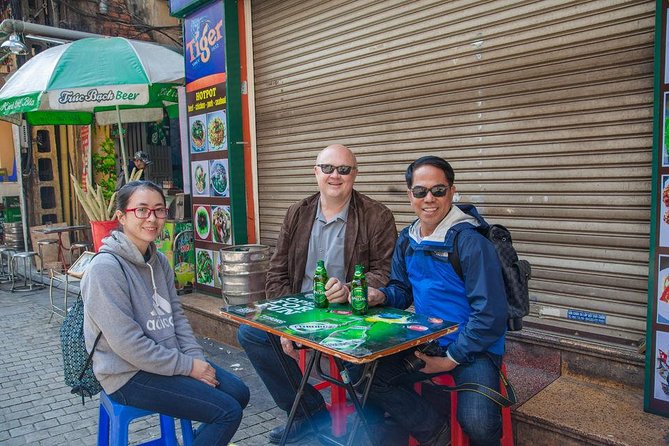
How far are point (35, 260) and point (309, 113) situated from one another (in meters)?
7.27

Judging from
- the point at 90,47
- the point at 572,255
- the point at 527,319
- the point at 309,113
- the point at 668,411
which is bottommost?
the point at 668,411

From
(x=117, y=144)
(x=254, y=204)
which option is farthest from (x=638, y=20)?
(x=117, y=144)

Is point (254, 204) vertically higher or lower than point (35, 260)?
higher

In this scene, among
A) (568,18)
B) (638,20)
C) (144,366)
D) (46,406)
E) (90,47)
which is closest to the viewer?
(144,366)

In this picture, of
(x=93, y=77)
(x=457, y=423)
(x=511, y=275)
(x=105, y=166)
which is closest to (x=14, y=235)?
(x=105, y=166)

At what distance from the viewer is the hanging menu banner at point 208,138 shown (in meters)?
5.97

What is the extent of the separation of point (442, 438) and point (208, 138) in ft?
14.7

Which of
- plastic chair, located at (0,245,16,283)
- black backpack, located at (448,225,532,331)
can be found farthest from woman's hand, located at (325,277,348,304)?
plastic chair, located at (0,245,16,283)

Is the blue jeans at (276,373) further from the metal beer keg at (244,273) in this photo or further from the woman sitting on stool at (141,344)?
the metal beer keg at (244,273)

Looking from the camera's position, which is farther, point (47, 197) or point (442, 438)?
point (47, 197)

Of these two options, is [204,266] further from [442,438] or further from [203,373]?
[442,438]

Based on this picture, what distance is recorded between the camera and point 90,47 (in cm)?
590

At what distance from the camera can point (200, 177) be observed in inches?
253

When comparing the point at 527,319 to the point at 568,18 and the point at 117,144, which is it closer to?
the point at 568,18
